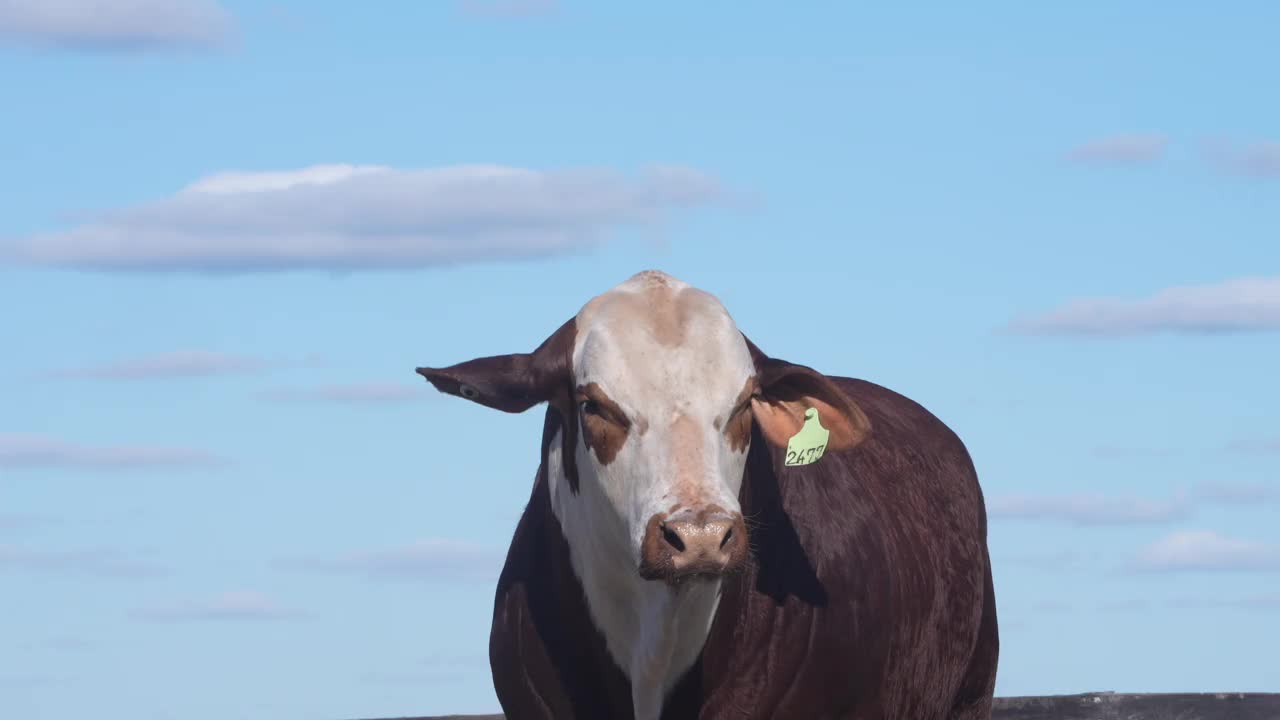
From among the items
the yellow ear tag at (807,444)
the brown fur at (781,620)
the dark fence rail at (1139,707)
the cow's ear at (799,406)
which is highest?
the cow's ear at (799,406)

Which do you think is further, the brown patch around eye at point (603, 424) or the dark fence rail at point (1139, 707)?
the dark fence rail at point (1139, 707)

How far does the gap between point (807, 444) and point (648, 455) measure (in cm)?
102

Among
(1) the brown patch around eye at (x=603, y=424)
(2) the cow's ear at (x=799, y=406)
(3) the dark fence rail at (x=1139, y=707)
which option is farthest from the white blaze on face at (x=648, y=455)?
(3) the dark fence rail at (x=1139, y=707)

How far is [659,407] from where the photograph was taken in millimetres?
7375

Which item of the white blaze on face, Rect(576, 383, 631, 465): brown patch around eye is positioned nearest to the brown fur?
the white blaze on face

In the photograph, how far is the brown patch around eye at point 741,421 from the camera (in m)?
7.52

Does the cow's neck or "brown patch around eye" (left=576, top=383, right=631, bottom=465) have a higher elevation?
"brown patch around eye" (left=576, top=383, right=631, bottom=465)

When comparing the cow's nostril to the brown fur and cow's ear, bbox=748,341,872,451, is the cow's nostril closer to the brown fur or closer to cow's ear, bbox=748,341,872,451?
the brown fur

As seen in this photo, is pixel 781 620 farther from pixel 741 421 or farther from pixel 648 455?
pixel 648 455

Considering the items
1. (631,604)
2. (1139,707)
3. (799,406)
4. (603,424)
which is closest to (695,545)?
(603,424)

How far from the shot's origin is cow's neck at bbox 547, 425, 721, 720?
7.72 m

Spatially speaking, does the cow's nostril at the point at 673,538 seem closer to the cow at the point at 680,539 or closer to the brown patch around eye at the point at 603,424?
the cow at the point at 680,539

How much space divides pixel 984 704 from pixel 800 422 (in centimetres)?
281

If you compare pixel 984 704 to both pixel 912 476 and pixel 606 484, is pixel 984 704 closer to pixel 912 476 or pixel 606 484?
pixel 912 476
